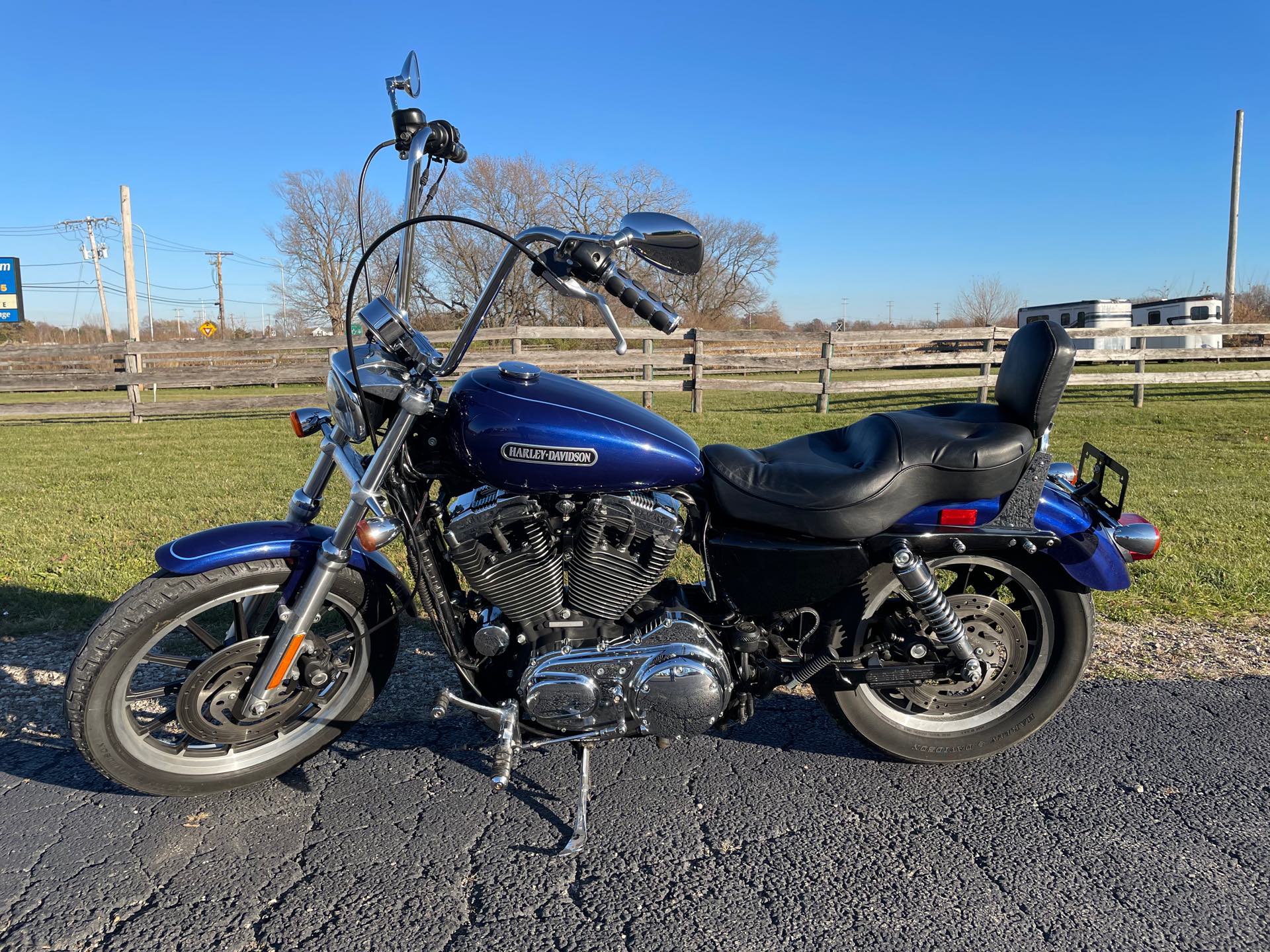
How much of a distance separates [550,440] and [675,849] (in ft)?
4.13

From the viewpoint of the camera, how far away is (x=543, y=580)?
259cm

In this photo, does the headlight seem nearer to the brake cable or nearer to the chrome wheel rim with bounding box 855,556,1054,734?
the brake cable

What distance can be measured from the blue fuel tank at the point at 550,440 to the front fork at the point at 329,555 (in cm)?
16

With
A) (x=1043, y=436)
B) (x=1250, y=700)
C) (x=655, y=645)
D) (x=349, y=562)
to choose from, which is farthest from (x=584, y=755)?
(x=1250, y=700)

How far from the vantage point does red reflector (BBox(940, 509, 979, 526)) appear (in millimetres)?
2738

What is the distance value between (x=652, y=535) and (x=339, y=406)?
3.32 ft

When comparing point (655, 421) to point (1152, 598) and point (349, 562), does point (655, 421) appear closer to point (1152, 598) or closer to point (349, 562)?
point (349, 562)

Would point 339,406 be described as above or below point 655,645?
above

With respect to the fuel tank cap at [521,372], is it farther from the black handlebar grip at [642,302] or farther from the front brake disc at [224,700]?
the front brake disc at [224,700]

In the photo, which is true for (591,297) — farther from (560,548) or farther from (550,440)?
(560,548)

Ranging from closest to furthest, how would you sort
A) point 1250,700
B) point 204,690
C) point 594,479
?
point 594,479 → point 204,690 → point 1250,700

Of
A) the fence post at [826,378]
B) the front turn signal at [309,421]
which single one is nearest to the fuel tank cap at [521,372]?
the front turn signal at [309,421]

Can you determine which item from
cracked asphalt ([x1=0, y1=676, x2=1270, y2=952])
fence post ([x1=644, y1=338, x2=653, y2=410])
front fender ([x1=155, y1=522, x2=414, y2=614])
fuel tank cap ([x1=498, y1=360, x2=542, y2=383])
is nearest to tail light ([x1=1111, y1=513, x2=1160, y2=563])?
cracked asphalt ([x1=0, y1=676, x2=1270, y2=952])

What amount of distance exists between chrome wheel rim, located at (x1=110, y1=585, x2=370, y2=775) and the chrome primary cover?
2.29 ft
